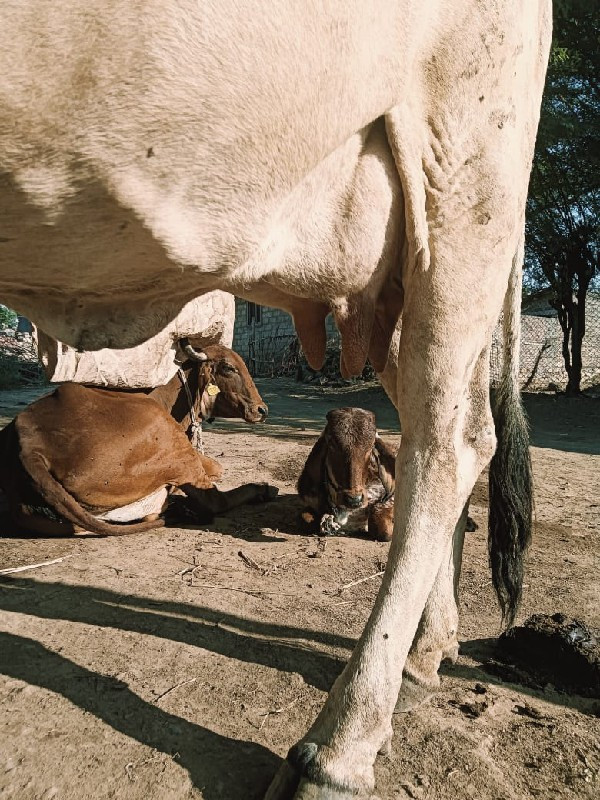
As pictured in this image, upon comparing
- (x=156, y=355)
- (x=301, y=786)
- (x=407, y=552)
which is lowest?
(x=301, y=786)

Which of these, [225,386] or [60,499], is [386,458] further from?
[60,499]

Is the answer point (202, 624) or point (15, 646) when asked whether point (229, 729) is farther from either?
point (15, 646)

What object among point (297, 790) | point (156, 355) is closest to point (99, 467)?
point (156, 355)

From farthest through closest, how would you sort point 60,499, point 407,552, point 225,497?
point 225,497
point 60,499
point 407,552

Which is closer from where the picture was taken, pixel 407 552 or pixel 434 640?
pixel 407 552

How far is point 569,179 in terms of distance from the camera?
13117 millimetres

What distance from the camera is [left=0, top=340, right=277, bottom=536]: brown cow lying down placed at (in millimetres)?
4219

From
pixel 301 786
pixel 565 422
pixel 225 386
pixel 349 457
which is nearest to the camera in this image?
pixel 301 786

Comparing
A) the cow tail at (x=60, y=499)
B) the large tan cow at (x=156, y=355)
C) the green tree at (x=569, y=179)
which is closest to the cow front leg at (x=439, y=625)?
the large tan cow at (x=156, y=355)

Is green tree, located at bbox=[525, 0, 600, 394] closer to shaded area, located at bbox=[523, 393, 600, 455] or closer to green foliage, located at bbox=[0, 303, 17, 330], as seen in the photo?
shaded area, located at bbox=[523, 393, 600, 455]

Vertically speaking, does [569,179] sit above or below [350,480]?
above

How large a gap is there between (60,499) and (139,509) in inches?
24.6

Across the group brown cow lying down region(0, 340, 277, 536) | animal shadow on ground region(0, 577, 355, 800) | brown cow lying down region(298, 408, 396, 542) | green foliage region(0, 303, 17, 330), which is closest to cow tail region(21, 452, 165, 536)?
brown cow lying down region(0, 340, 277, 536)

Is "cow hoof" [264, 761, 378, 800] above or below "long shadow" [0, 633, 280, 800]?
above
